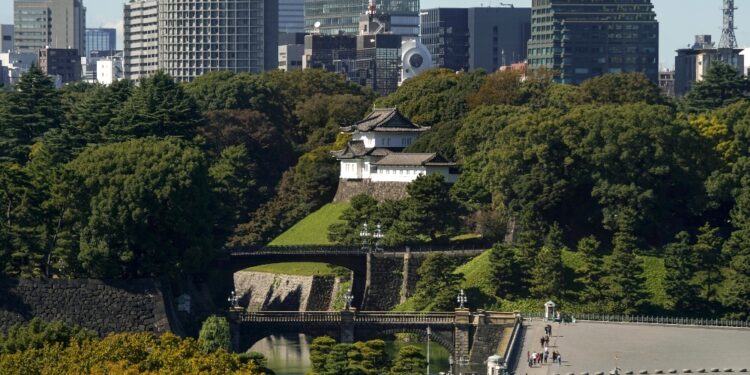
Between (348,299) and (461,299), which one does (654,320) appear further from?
(348,299)

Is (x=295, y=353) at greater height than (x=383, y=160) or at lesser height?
lesser

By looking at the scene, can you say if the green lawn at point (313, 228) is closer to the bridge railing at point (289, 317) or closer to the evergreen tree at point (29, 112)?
the evergreen tree at point (29, 112)

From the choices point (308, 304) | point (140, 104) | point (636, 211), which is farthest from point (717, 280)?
point (140, 104)

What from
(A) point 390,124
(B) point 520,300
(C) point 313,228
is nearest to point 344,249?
(B) point 520,300

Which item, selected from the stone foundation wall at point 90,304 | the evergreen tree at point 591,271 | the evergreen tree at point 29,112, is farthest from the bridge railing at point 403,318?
the evergreen tree at point 29,112

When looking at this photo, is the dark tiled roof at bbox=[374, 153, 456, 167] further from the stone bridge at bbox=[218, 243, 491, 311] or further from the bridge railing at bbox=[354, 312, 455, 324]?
the bridge railing at bbox=[354, 312, 455, 324]

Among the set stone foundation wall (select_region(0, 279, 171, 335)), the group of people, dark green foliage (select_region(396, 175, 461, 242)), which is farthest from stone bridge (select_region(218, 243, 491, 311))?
the group of people
